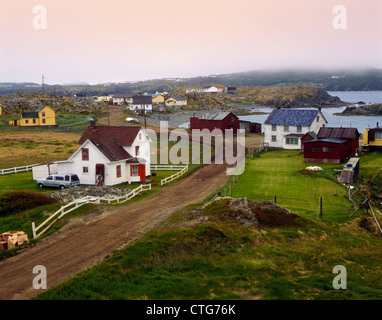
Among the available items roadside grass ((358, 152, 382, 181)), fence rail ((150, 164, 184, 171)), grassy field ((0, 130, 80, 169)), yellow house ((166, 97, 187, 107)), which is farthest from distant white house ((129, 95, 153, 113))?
roadside grass ((358, 152, 382, 181))

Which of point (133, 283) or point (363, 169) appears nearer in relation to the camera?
point (133, 283)

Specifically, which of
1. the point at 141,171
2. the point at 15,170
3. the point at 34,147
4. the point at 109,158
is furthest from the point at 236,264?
the point at 34,147

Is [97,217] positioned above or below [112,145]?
below

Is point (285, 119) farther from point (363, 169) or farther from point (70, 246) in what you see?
point (70, 246)

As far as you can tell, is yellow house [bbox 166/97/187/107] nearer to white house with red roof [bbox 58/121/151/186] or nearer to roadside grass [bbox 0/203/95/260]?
white house with red roof [bbox 58/121/151/186]

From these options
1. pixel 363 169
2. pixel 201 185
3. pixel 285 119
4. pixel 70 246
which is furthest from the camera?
pixel 285 119
